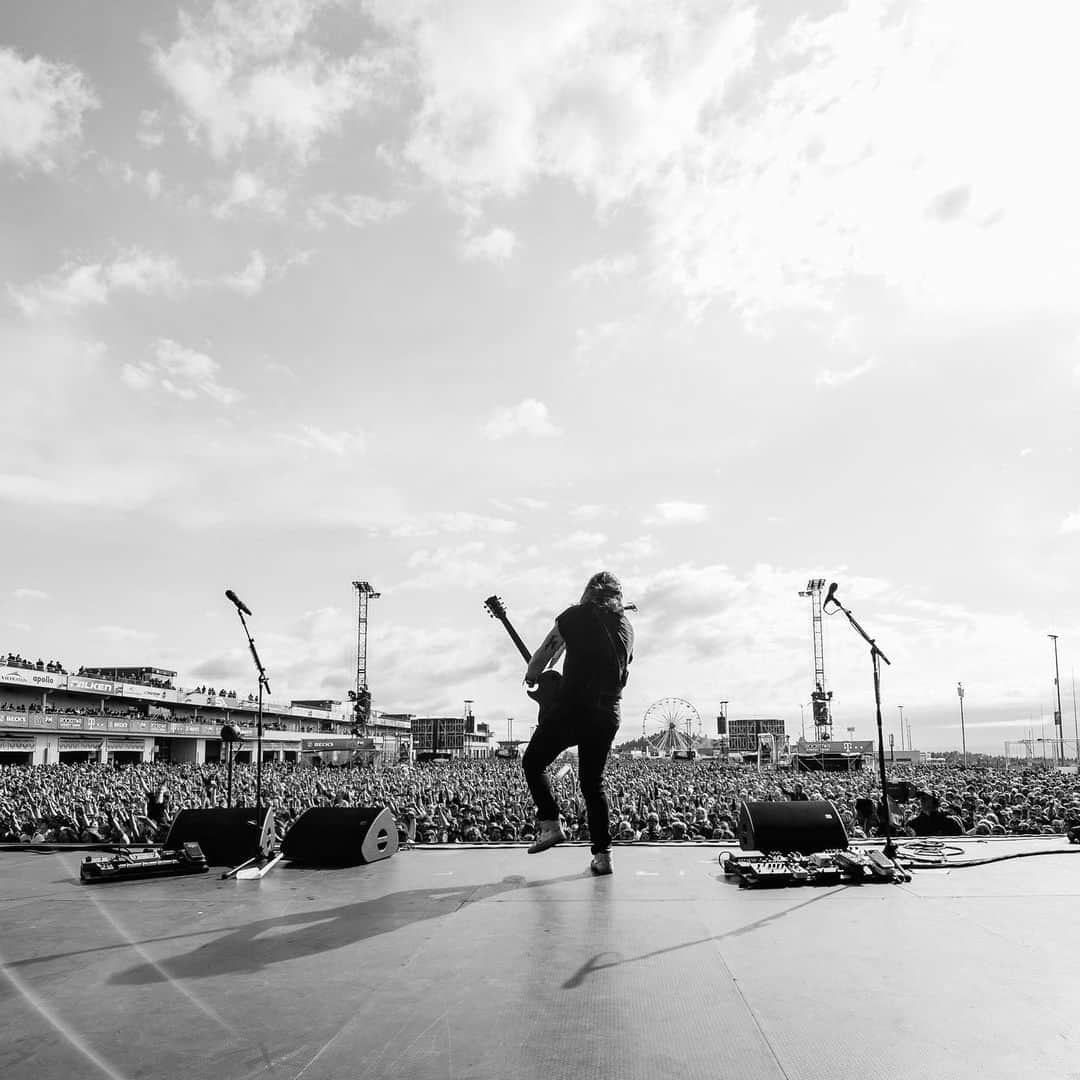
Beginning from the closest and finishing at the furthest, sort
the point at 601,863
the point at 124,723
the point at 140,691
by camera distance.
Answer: the point at 601,863 < the point at 124,723 < the point at 140,691

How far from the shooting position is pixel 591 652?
20.7 feet

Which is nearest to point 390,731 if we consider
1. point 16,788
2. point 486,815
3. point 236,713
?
point 236,713

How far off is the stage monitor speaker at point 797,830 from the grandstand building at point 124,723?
30907 millimetres

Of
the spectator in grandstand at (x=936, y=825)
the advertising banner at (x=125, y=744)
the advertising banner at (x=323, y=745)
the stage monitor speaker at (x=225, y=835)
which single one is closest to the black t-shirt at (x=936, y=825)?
the spectator in grandstand at (x=936, y=825)

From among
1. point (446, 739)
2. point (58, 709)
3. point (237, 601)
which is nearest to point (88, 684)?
point (58, 709)

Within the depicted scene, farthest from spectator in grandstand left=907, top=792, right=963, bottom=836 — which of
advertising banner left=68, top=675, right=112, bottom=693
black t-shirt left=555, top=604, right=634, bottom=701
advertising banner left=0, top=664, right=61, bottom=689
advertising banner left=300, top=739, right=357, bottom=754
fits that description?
advertising banner left=300, top=739, right=357, bottom=754

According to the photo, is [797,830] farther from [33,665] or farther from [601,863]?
[33,665]

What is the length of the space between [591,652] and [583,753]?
2.61ft

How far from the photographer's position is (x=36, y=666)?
2564 inches

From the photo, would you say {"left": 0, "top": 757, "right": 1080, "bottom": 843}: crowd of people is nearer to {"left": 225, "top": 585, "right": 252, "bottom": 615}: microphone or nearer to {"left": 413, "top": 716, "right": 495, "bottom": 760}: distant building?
{"left": 225, "top": 585, "right": 252, "bottom": 615}: microphone

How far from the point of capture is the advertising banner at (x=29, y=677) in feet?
197

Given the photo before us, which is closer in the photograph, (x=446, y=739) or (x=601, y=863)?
(x=601, y=863)

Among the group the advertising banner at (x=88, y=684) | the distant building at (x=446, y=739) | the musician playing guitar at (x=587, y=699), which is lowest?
the distant building at (x=446, y=739)

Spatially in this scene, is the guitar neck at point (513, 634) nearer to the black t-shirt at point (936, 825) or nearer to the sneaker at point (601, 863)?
the sneaker at point (601, 863)
